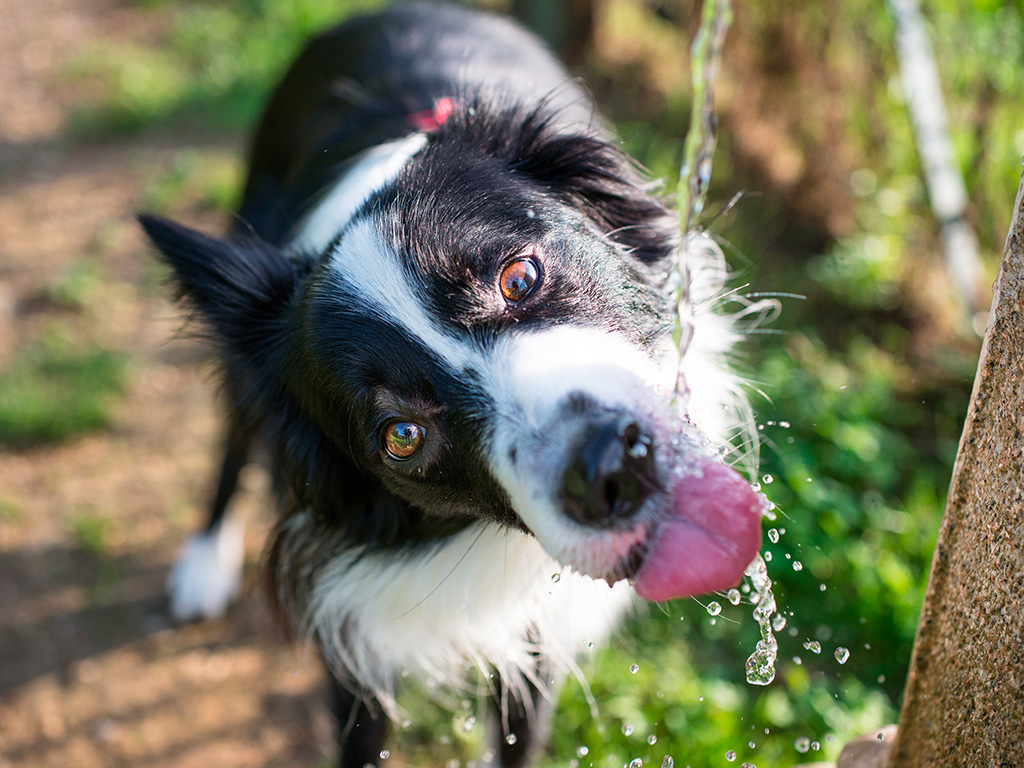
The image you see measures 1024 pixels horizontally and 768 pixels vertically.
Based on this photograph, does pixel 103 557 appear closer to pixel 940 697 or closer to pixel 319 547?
pixel 319 547

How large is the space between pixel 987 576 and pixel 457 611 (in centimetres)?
143

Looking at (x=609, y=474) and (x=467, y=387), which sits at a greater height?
(x=609, y=474)

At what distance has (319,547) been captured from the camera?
2.52m

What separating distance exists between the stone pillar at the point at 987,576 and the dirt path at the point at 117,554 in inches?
74.7

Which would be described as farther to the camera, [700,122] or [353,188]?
[353,188]

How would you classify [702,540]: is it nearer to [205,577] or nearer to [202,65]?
[205,577]

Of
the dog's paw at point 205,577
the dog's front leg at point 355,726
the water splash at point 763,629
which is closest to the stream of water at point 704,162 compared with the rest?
the water splash at point 763,629

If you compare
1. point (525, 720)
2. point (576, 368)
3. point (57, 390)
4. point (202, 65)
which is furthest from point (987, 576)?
point (202, 65)

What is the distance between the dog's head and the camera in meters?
1.62

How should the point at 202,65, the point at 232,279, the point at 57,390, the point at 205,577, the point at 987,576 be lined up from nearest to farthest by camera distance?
1. the point at 987,576
2. the point at 232,279
3. the point at 205,577
4. the point at 57,390
5. the point at 202,65

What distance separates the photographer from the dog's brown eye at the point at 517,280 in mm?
1924

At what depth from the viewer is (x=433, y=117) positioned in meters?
2.52

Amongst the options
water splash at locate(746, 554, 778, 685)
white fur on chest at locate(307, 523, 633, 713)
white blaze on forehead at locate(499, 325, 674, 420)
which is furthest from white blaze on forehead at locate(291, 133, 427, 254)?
water splash at locate(746, 554, 778, 685)

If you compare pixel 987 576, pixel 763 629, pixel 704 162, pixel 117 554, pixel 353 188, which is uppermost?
pixel 704 162
